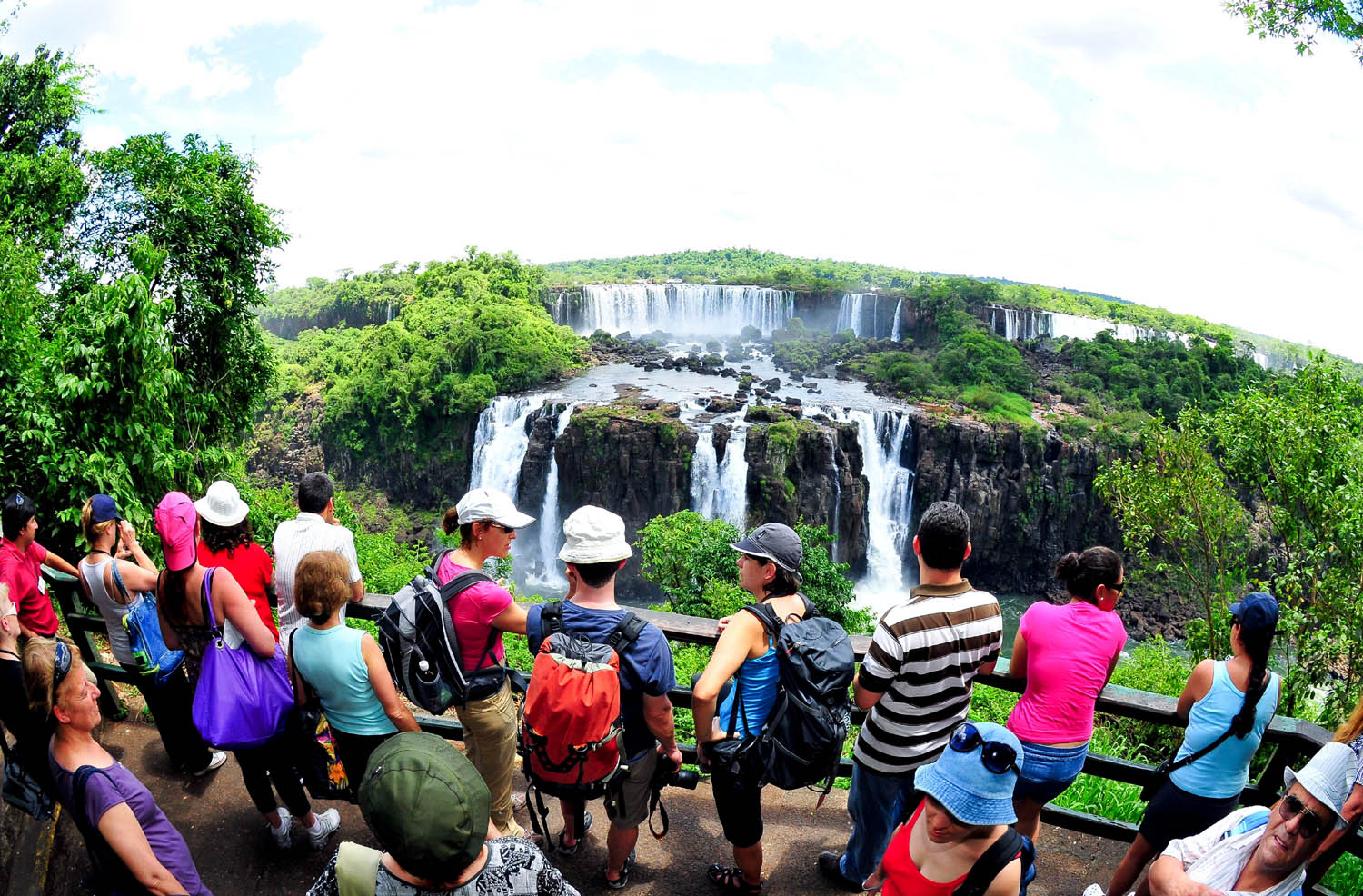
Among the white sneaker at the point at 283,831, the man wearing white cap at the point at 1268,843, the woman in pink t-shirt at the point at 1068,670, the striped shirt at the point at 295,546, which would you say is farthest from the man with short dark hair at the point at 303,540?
the man wearing white cap at the point at 1268,843

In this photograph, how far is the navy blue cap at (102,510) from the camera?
135 inches

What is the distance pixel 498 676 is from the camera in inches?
116

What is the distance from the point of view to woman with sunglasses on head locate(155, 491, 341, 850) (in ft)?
9.75

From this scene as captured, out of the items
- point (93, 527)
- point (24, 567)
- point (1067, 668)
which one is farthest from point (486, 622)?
point (24, 567)

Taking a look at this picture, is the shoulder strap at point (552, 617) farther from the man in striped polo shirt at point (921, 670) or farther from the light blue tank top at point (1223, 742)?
the light blue tank top at point (1223, 742)

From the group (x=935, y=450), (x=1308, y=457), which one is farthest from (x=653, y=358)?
(x=1308, y=457)

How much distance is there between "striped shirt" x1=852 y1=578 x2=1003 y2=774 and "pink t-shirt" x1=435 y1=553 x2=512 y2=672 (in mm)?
1274

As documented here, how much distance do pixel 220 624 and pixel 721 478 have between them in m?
24.8

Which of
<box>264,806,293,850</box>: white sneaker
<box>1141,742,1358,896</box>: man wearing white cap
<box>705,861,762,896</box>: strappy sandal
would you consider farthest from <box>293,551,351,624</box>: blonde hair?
<box>1141,742,1358,896</box>: man wearing white cap

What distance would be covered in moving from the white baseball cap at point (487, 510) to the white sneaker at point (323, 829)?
1.40 meters

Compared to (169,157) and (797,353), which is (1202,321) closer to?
(797,353)

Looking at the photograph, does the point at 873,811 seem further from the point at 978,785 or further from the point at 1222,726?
the point at 1222,726

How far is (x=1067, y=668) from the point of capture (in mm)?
2939

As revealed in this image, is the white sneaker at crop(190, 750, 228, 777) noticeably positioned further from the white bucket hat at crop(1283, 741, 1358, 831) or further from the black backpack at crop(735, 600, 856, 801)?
the white bucket hat at crop(1283, 741, 1358, 831)
